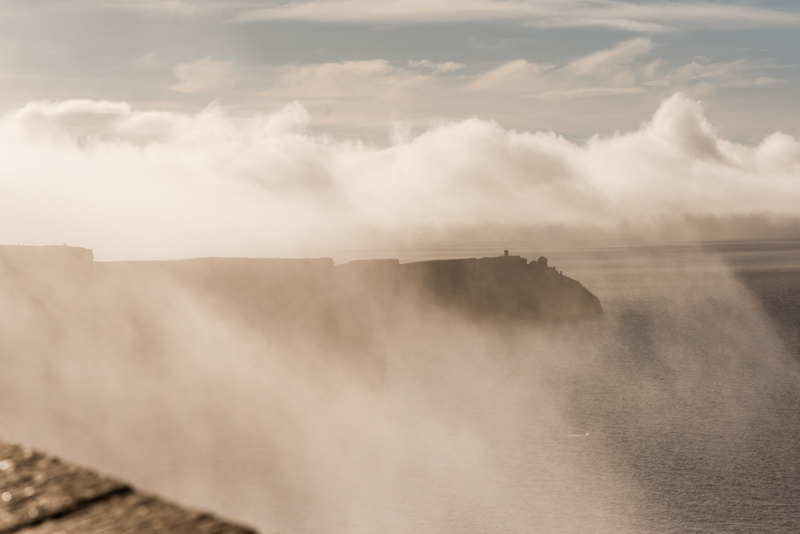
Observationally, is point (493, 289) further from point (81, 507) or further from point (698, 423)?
point (81, 507)

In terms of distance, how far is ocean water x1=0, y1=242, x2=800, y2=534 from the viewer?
4894cm

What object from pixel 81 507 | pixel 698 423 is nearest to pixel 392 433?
pixel 698 423

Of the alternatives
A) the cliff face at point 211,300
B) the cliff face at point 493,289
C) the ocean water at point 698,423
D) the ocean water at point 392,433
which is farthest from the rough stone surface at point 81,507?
the cliff face at point 493,289

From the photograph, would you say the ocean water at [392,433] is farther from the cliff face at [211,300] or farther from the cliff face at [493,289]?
the cliff face at [493,289]

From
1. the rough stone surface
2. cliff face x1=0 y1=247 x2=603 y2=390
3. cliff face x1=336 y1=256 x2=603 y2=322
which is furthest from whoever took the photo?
cliff face x1=336 y1=256 x2=603 y2=322

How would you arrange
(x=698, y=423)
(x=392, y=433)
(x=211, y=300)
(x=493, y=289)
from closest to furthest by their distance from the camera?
1. (x=698, y=423)
2. (x=392, y=433)
3. (x=211, y=300)
4. (x=493, y=289)

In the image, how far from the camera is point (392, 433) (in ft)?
241

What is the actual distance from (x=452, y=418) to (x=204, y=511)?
76531 millimetres

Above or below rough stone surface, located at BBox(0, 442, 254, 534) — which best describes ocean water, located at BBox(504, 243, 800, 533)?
below

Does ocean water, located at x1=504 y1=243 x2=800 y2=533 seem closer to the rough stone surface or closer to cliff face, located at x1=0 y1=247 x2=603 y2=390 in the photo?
cliff face, located at x1=0 y1=247 x2=603 y2=390

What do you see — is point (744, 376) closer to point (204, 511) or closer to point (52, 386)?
point (52, 386)

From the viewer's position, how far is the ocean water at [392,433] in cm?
4894

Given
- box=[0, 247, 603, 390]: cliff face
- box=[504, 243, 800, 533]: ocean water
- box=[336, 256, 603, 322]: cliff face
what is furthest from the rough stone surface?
box=[336, 256, 603, 322]: cliff face

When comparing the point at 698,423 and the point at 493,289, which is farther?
the point at 493,289
